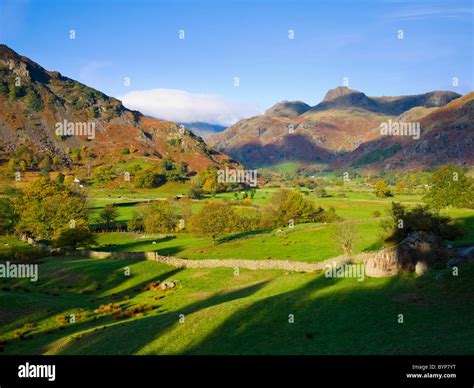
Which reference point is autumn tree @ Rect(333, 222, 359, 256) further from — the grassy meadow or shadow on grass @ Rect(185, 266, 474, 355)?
shadow on grass @ Rect(185, 266, 474, 355)

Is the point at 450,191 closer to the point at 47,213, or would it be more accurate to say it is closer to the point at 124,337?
the point at 124,337

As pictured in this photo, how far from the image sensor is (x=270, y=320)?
33938 mm

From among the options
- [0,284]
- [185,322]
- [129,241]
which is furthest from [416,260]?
[129,241]

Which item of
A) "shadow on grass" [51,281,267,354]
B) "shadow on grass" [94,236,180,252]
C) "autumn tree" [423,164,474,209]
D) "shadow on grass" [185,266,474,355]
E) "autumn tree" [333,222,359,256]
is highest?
"autumn tree" [423,164,474,209]

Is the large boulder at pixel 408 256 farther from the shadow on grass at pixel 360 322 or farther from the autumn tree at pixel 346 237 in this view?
the autumn tree at pixel 346 237

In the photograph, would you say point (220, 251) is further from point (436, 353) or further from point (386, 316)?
point (436, 353)

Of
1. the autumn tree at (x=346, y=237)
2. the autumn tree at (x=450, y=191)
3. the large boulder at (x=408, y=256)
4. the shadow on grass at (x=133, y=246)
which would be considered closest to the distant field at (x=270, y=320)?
the large boulder at (x=408, y=256)

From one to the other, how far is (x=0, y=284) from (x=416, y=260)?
180 feet

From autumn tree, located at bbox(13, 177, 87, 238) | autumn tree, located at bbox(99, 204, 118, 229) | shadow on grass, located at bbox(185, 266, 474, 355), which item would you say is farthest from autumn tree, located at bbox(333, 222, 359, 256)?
autumn tree, located at bbox(99, 204, 118, 229)

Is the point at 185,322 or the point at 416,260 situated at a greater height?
the point at 416,260

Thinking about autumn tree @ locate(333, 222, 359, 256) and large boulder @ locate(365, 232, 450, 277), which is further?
autumn tree @ locate(333, 222, 359, 256)

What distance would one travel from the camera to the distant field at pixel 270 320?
27.9 metres

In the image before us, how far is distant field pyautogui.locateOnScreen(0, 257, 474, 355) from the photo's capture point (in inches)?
1097
